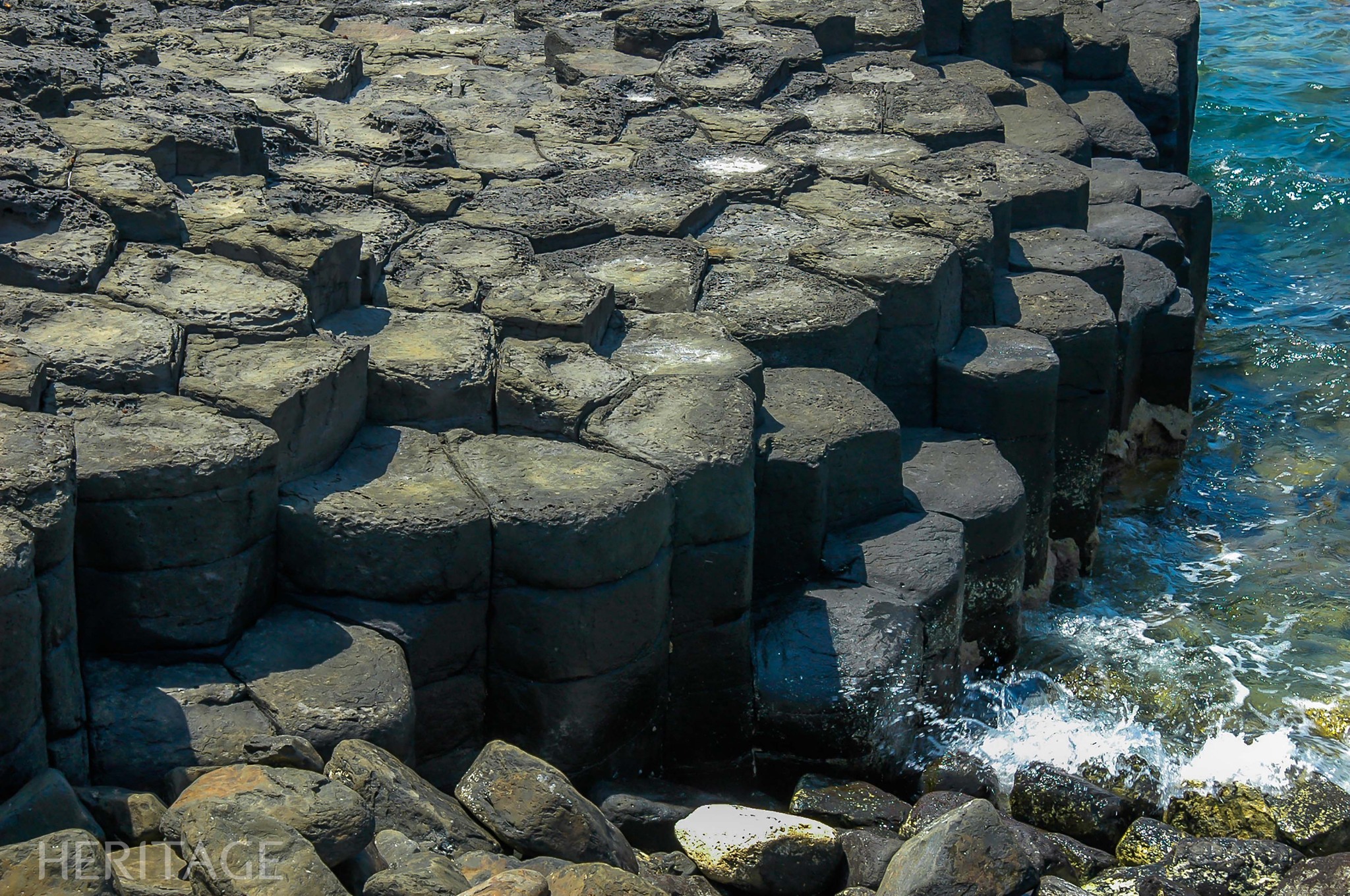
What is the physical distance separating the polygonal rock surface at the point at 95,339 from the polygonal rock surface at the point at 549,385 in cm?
95

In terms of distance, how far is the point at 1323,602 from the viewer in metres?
6.06

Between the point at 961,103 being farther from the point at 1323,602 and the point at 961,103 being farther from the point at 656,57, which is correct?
the point at 1323,602

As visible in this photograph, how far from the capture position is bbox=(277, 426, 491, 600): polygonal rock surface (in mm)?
3750

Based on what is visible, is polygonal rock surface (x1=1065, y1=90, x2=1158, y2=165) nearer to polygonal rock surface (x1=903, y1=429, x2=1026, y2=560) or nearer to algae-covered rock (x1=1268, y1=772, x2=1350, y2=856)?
polygonal rock surface (x1=903, y1=429, x2=1026, y2=560)

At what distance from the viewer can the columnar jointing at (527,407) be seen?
3559 mm

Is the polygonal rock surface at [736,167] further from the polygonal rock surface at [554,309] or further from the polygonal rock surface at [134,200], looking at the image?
Result: the polygonal rock surface at [134,200]

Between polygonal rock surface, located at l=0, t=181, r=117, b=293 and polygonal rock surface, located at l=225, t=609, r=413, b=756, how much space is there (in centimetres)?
136

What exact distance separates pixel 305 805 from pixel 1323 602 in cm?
466

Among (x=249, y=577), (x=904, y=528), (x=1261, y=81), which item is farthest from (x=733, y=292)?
(x=1261, y=81)

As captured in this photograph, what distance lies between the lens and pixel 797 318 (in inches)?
203

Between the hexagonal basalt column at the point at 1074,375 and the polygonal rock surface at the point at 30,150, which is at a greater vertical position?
the polygonal rock surface at the point at 30,150

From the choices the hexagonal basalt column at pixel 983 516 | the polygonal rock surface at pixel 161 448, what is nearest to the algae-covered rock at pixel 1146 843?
the hexagonal basalt column at pixel 983 516

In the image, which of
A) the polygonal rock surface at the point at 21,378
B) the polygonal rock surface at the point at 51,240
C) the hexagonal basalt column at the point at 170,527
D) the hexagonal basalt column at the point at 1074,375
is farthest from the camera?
the hexagonal basalt column at the point at 1074,375

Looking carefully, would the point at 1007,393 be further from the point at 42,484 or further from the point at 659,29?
the point at 659,29
